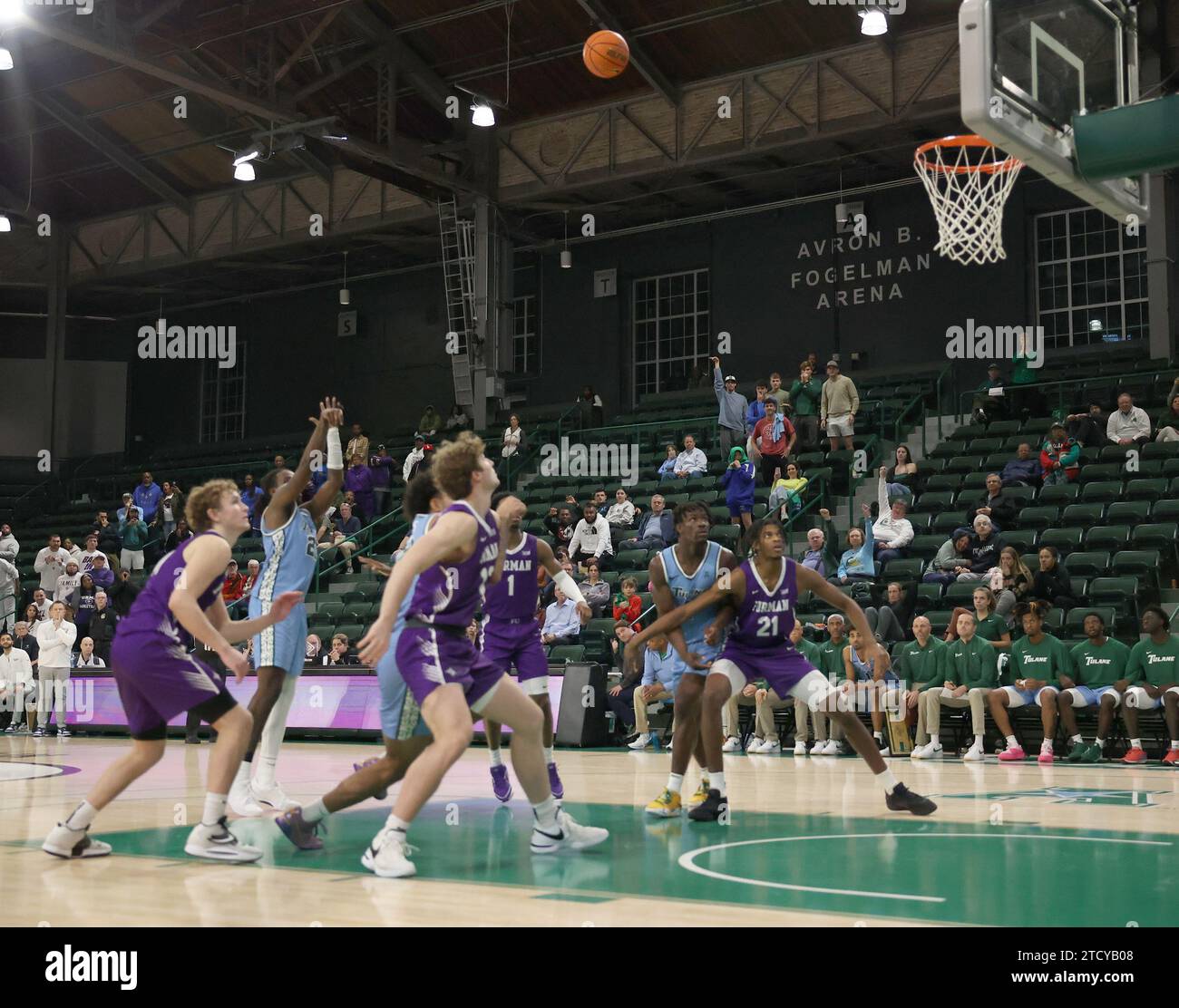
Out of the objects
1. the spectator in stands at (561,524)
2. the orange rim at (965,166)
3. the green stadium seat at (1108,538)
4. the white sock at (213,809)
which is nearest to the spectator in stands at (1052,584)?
the green stadium seat at (1108,538)

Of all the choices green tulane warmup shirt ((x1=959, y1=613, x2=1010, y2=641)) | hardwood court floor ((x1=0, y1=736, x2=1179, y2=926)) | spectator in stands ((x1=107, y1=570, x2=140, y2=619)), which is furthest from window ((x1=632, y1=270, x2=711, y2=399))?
hardwood court floor ((x1=0, y1=736, x2=1179, y2=926))

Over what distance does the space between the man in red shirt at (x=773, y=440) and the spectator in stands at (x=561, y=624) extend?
4.14 metres

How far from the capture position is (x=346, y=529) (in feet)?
72.7

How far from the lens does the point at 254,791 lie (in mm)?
8406

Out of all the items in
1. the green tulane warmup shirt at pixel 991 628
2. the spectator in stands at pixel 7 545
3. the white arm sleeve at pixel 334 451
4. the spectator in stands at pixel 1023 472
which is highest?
the spectator in stands at pixel 1023 472

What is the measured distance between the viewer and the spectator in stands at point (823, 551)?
16594 millimetres

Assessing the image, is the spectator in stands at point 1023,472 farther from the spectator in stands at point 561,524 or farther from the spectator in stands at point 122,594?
the spectator in stands at point 122,594

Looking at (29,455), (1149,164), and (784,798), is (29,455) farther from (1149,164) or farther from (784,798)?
(1149,164)

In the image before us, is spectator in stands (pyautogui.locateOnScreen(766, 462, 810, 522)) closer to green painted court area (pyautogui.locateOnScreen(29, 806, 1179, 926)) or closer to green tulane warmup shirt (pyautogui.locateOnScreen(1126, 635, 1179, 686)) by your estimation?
green tulane warmup shirt (pyautogui.locateOnScreen(1126, 635, 1179, 686))

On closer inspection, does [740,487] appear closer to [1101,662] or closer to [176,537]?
[1101,662]

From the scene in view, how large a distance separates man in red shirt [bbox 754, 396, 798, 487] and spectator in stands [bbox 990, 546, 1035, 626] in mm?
5065

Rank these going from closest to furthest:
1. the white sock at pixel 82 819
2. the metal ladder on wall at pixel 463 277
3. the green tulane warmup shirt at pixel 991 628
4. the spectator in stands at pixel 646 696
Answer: the white sock at pixel 82 819 < the green tulane warmup shirt at pixel 991 628 < the spectator in stands at pixel 646 696 < the metal ladder on wall at pixel 463 277
